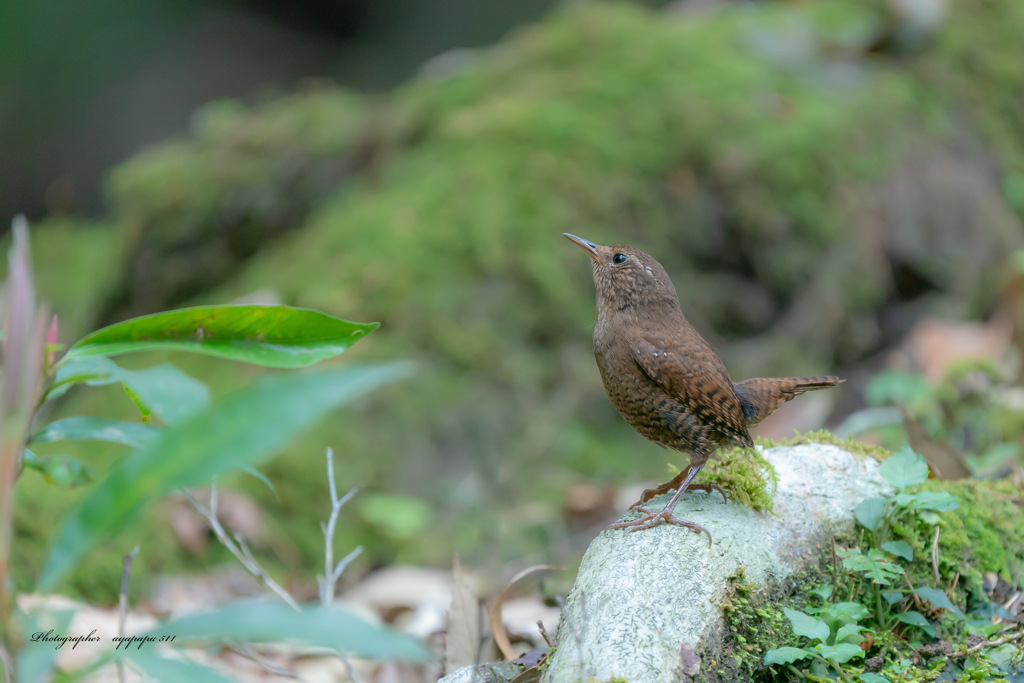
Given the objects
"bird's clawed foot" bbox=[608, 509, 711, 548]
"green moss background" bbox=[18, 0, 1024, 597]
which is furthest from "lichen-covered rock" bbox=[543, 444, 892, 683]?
"green moss background" bbox=[18, 0, 1024, 597]

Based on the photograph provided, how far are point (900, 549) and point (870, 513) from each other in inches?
4.7

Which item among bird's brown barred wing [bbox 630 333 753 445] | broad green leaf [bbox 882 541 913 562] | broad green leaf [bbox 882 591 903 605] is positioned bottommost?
broad green leaf [bbox 882 591 903 605]

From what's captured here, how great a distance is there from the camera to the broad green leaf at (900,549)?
2.21 metres

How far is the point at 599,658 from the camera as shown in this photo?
1763mm

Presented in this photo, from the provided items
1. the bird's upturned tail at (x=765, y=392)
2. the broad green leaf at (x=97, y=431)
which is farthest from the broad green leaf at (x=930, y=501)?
the broad green leaf at (x=97, y=431)

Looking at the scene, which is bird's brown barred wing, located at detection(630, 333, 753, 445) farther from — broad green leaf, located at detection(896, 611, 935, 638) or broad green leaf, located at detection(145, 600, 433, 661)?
broad green leaf, located at detection(145, 600, 433, 661)

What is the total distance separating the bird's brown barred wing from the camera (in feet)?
7.85

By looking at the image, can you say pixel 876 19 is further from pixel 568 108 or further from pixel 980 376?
pixel 980 376

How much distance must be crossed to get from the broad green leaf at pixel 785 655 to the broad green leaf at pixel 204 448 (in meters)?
1.36

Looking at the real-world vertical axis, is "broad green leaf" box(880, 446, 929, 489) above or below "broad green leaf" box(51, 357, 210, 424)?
below

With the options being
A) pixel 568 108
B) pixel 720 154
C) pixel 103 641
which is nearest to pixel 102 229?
pixel 568 108

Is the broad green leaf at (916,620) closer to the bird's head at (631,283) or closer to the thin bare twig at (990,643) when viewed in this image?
the thin bare twig at (990,643)

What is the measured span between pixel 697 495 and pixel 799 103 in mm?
4493

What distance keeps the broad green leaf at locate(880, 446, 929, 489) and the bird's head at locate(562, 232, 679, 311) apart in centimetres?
85
